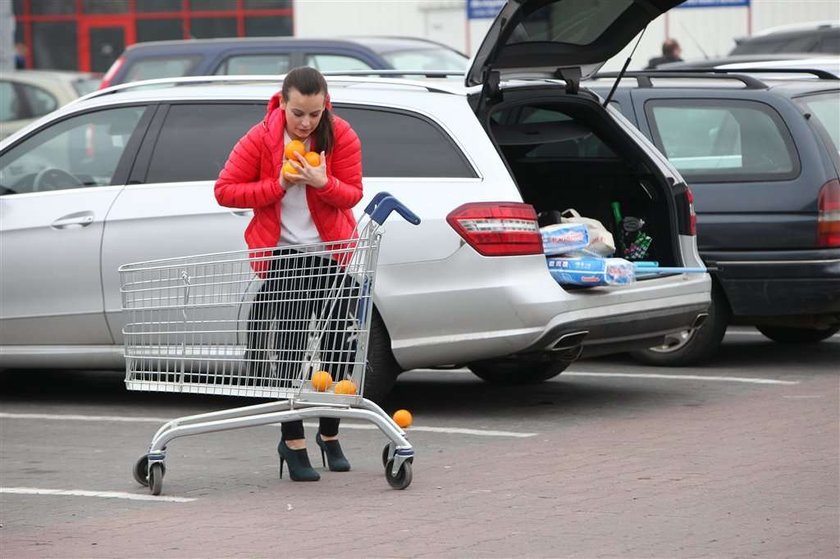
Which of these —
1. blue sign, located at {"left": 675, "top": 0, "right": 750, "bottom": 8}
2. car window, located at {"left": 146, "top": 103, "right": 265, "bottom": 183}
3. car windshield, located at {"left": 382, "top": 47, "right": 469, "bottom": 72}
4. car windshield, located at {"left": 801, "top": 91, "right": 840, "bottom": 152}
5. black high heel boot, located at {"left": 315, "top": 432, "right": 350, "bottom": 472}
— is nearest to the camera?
black high heel boot, located at {"left": 315, "top": 432, "right": 350, "bottom": 472}

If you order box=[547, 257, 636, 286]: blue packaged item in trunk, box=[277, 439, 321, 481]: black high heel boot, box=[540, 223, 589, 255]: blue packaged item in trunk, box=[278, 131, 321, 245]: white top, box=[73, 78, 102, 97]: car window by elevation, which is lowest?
box=[277, 439, 321, 481]: black high heel boot

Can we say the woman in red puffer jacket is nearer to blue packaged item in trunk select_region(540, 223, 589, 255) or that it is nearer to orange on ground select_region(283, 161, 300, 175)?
orange on ground select_region(283, 161, 300, 175)

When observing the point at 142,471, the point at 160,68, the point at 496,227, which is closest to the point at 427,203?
the point at 496,227

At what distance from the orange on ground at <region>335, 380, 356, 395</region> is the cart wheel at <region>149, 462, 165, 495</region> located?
0.80 metres

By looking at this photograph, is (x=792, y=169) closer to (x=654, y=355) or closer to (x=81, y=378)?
(x=654, y=355)

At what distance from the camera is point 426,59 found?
16.0 meters

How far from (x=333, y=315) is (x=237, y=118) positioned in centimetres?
250

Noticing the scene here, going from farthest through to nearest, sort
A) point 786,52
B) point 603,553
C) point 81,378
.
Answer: point 786,52 < point 81,378 < point 603,553

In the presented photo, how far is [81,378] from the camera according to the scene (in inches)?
391

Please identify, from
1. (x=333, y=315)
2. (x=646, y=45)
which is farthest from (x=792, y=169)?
(x=646, y=45)

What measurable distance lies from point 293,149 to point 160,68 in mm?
9922

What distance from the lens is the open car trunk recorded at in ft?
27.5

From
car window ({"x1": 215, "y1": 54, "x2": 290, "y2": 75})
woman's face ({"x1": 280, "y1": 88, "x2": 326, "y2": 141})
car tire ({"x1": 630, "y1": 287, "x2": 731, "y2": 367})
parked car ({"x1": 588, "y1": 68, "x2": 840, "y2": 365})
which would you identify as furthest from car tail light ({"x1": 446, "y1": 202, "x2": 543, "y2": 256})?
car window ({"x1": 215, "y1": 54, "x2": 290, "y2": 75})

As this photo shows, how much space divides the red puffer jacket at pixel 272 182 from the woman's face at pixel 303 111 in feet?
0.39
